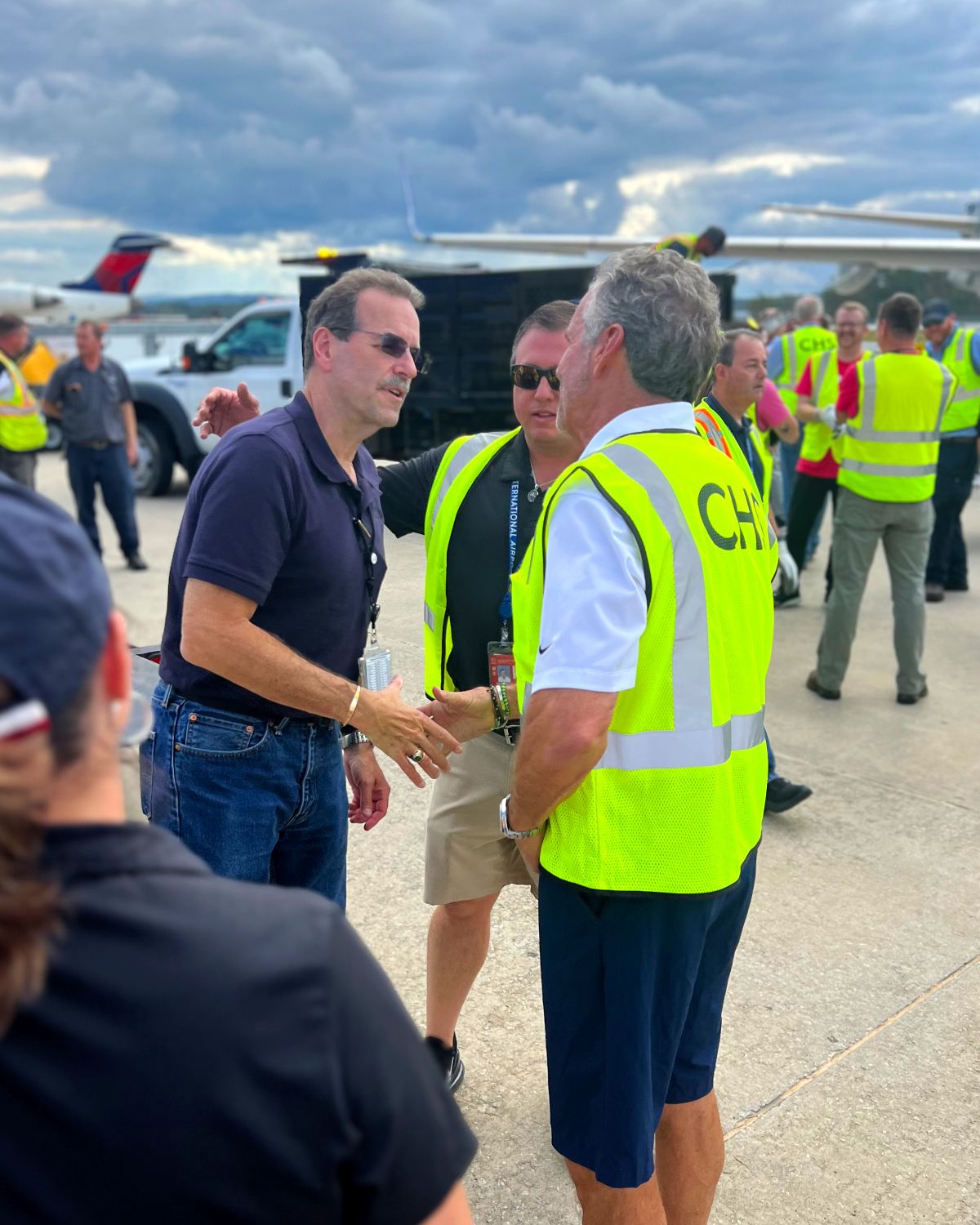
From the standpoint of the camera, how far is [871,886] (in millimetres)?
3906

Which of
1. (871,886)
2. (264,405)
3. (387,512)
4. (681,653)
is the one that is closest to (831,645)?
(871,886)

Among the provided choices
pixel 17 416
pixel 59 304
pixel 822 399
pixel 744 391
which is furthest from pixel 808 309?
pixel 59 304

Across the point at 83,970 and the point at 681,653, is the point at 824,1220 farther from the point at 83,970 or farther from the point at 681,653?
the point at 83,970

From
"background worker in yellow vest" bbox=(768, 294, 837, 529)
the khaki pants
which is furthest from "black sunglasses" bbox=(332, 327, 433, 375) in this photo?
"background worker in yellow vest" bbox=(768, 294, 837, 529)

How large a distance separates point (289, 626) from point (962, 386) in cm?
773

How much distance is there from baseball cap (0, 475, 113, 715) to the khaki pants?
5556 mm

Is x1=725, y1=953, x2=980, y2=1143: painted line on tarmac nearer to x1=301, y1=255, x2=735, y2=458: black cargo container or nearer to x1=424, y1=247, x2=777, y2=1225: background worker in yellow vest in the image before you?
x1=424, y1=247, x2=777, y2=1225: background worker in yellow vest

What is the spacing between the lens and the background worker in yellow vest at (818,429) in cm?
744

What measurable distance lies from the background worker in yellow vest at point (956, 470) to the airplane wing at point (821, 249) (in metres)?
10.7

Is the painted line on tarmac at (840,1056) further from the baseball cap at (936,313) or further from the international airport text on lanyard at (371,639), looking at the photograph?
the baseball cap at (936,313)

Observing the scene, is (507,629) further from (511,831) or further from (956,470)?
(956,470)

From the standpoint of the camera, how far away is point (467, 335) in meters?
11.0

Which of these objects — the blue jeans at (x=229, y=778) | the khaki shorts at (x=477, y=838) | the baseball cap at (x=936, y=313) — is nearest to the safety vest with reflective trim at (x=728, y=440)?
the khaki shorts at (x=477, y=838)

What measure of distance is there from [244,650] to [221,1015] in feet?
4.64
